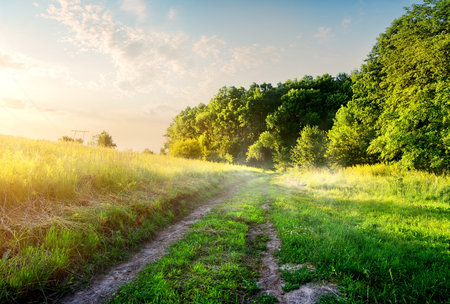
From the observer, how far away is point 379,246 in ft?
14.9

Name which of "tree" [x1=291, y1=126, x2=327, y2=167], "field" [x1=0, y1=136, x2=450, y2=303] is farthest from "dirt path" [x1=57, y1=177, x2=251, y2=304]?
"tree" [x1=291, y1=126, x2=327, y2=167]

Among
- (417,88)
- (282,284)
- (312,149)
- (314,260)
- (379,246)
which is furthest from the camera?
(312,149)

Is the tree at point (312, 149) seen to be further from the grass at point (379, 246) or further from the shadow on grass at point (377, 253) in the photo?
the shadow on grass at point (377, 253)

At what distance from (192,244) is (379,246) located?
4417 millimetres

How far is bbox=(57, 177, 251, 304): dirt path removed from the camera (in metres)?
3.03

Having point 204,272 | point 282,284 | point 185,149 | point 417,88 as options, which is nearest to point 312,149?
point 417,88

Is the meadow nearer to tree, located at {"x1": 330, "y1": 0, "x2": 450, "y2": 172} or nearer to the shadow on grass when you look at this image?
the shadow on grass

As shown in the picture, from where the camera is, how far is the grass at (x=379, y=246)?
2.94m

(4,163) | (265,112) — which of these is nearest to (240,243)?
(4,163)

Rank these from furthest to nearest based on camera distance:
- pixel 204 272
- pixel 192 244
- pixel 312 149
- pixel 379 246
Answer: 1. pixel 312 149
2. pixel 192 244
3. pixel 379 246
4. pixel 204 272

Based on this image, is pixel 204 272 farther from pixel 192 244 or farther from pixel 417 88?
pixel 417 88

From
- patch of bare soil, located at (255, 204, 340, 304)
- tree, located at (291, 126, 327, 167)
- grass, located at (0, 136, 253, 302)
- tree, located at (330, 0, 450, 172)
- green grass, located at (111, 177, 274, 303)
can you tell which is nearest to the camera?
patch of bare soil, located at (255, 204, 340, 304)

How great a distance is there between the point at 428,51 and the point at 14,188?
2339 cm

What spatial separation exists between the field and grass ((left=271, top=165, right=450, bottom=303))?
0.02m
